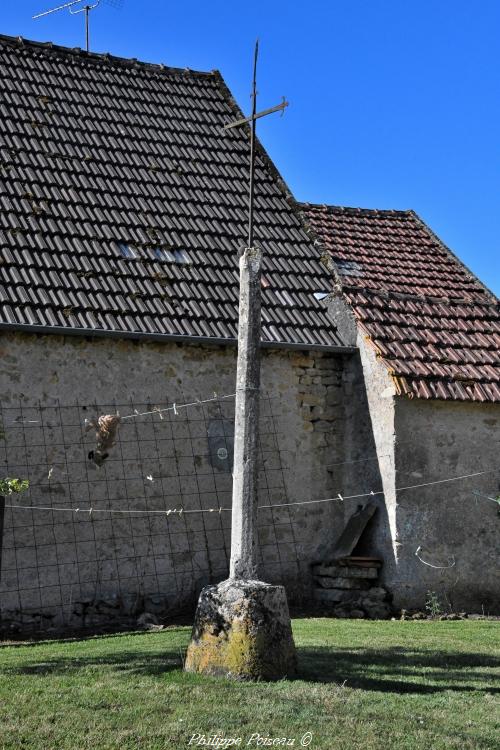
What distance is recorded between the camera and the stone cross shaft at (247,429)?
7.10m

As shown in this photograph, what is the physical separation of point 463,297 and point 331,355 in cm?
254

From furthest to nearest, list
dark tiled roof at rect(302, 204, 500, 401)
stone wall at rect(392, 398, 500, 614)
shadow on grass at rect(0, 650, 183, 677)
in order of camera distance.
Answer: dark tiled roof at rect(302, 204, 500, 401) < stone wall at rect(392, 398, 500, 614) < shadow on grass at rect(0, 650, 183, 677)

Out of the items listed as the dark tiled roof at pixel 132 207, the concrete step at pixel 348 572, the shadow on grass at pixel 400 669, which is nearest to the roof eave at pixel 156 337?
the dark tiled roof at pixel 132 207

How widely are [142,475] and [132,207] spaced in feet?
12.5

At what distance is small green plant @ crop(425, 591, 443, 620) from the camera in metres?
12.0

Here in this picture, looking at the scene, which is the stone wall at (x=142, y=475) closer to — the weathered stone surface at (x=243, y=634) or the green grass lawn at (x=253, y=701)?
the green grass lawn at (x=253, y=701)

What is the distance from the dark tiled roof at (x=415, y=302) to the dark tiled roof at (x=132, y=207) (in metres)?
0.69

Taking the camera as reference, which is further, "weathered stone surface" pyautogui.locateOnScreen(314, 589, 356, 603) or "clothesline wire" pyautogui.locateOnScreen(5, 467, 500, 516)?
"weathered stone surface" pyautogui.locateOnScreen(314, 589, 356, 603)

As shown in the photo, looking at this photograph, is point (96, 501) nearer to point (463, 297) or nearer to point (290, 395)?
point (290, 395)

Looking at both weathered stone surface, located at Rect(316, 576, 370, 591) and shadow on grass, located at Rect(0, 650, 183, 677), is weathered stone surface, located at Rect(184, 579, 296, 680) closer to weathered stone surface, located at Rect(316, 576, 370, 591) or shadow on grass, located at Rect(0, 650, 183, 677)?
shadow on grass, located at Rect(0, 650, 183, 677)

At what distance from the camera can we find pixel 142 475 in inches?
465

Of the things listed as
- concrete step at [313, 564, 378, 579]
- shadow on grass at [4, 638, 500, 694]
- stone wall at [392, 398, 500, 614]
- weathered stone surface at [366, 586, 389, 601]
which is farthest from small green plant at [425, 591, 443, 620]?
shadow on grass at [4, 638, 500, 694]

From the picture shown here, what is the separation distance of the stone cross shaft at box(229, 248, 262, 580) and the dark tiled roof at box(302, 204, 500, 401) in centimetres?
480

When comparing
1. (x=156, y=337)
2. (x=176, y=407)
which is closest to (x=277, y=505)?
(x=176, y=407)
